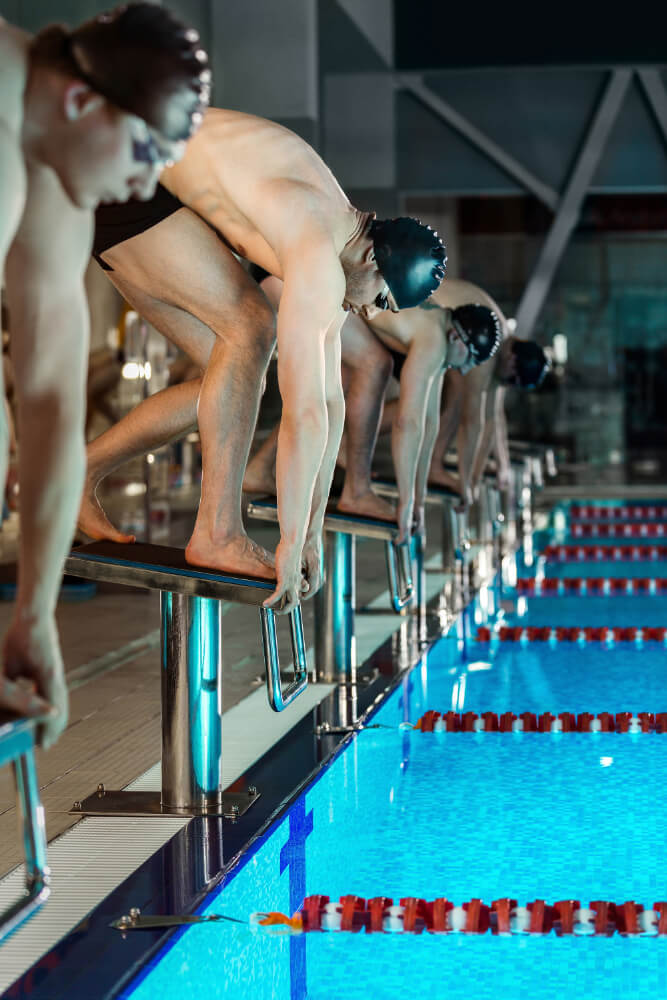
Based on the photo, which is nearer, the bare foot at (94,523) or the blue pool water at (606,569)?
the bare foot at (94,523)

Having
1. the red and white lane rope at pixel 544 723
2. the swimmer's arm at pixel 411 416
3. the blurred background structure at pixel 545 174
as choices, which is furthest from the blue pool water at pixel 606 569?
the blurred background structure at pixel 545 174

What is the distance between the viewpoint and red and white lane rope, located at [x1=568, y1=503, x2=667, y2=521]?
1379 cm

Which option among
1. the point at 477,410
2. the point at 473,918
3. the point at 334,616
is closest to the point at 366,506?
the point at 334,616

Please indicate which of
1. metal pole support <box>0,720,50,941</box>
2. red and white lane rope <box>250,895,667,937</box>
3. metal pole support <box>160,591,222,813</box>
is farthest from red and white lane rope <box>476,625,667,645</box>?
metal pole support <box>0,720,50,941</box>

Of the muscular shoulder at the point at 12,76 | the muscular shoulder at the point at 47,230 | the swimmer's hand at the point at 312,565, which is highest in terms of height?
the muscular shoulder at the point at 12,76

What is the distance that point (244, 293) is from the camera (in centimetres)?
328

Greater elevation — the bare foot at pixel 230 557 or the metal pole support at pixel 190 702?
the bare foot at pixel 230 557

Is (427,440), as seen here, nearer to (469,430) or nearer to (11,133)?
(469,430)

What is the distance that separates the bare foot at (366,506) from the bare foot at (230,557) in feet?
5.78

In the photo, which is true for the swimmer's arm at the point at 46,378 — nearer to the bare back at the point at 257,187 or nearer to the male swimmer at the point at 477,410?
the bare back at the point at 257,187

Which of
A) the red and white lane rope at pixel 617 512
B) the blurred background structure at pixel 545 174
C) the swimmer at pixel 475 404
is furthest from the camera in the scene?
the blurred background structure at pixel 545 174

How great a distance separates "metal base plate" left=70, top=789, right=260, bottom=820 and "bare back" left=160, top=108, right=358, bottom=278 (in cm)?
132

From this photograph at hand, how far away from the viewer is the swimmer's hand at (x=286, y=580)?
121 inches

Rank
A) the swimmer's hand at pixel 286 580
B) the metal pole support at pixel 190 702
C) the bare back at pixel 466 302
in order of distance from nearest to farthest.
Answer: the swimmer's hand at pixel 286 580
the metal pole support at pixel 190 702
the bare back at pixel 466 302
